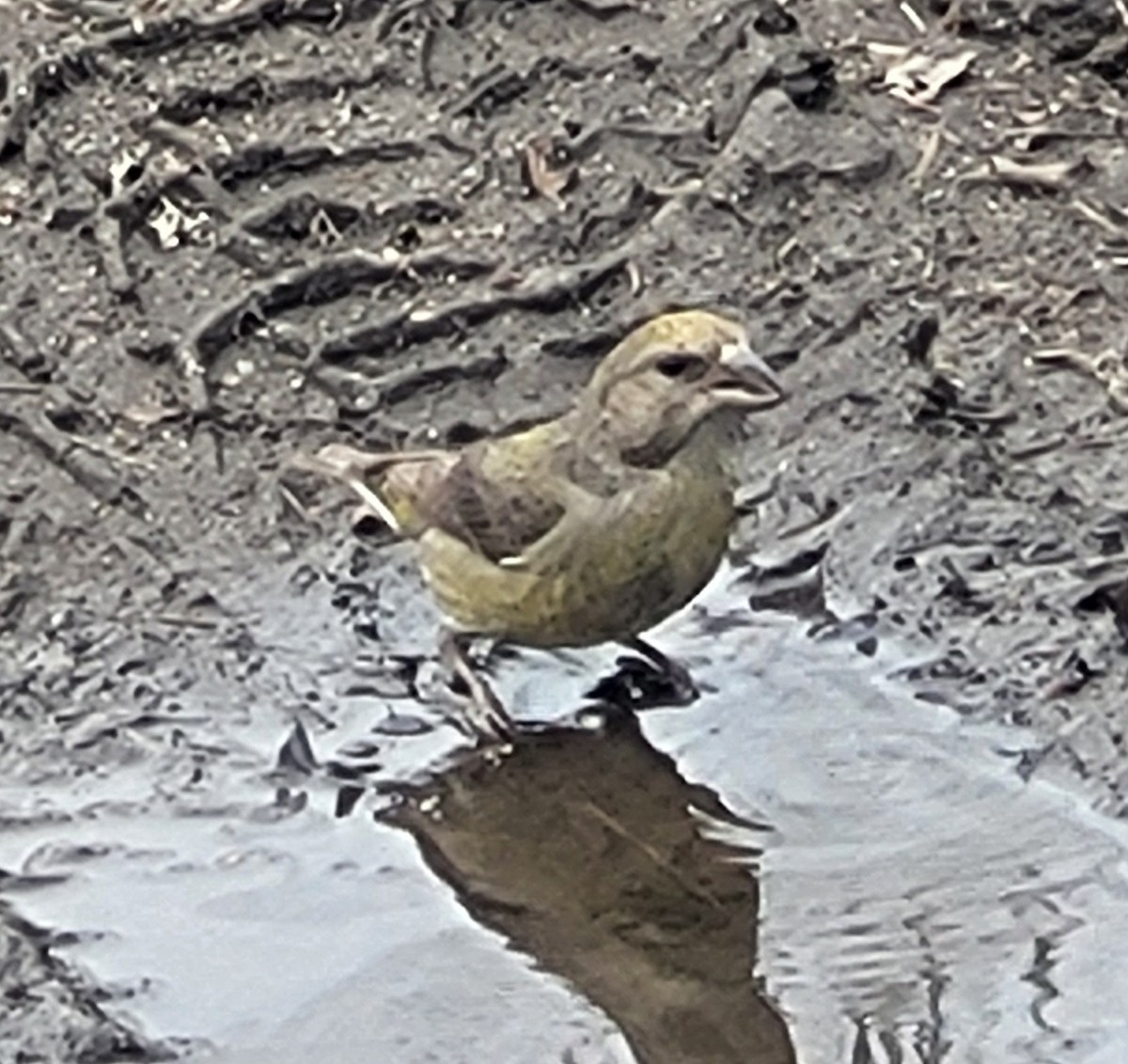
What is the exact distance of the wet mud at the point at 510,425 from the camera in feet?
17.7

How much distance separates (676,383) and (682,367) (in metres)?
0.04

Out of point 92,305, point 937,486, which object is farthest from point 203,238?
point 937,486

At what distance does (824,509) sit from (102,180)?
7.83 feet

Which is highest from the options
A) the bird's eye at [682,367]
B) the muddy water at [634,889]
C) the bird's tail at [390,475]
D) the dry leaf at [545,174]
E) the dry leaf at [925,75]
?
the bird's eye at [682,367]

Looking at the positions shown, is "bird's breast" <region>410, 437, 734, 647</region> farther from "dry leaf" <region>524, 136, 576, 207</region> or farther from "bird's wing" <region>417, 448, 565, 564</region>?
"dry leaf" <region>524, 136, 576, 207</region>

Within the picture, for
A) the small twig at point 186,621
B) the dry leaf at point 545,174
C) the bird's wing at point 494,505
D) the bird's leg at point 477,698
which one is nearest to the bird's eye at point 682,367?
the bird's wing at point 494,505

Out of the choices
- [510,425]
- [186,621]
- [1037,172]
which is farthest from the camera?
[1037,172]

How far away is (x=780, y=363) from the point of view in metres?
7.30

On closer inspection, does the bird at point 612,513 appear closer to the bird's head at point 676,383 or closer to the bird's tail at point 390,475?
the bird's head at point 676,383

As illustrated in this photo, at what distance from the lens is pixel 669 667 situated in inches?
245

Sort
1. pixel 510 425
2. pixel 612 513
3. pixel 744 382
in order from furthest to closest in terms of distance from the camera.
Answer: pixel 510 425 < pixel 612 513 < pixel 744 382

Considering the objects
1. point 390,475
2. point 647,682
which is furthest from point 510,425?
point 647,682

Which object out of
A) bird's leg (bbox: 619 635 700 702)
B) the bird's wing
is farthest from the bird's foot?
the bird's wing

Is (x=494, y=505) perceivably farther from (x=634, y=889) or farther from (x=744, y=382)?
(x=634, y=889)
